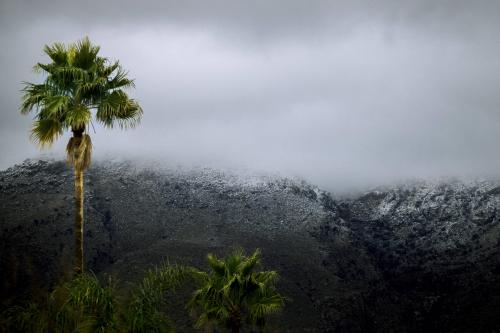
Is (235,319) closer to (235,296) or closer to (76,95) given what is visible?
(235,296)

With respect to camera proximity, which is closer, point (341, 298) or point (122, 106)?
point (122, 106)

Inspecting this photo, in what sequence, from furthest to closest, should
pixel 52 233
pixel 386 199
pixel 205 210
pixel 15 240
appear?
pixel 386 199 → pixel 205 210 → pixel 52 233 → pixel 15 240

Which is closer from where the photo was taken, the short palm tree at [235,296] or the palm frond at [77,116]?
the palm frond at [77,116]

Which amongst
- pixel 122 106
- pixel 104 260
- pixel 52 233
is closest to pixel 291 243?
pixel 104 260

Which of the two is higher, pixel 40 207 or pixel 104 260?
pixel 40 207

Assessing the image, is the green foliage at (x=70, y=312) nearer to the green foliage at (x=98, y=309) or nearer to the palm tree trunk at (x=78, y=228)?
the green foliage at (x=98, y=309)

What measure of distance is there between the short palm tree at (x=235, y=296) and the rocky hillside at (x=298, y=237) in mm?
73562

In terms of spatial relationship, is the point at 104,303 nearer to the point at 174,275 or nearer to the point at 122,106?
the point at 174,275

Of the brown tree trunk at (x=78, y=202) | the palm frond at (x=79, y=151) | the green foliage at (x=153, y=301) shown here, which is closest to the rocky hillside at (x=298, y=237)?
the palm frond at (x=79, y=151)

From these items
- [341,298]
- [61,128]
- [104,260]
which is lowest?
[341,298]

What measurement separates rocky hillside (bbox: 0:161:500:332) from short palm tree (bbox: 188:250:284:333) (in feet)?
241

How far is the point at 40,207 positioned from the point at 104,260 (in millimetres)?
18126

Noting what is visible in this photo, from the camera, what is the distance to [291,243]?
12719 cm

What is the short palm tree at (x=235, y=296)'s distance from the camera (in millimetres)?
18781
